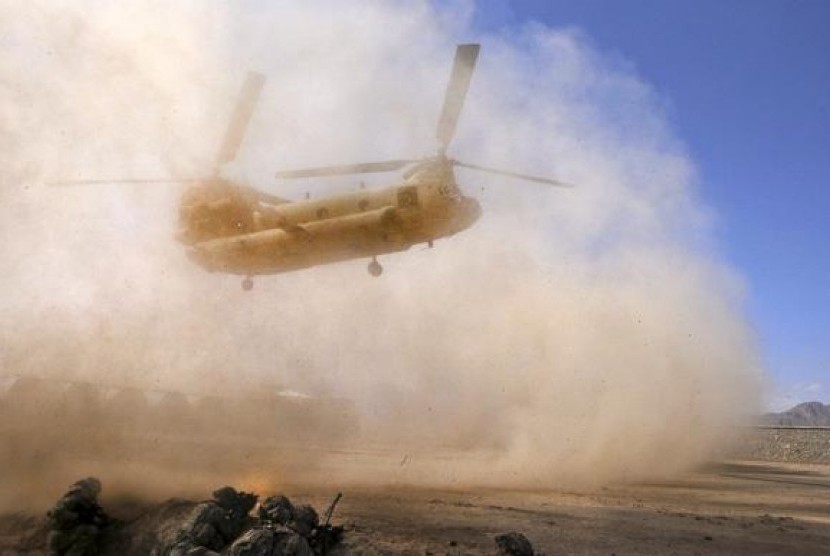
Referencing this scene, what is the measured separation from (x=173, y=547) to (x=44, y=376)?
52.8 ft

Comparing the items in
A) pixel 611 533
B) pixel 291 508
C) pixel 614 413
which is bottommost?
pixel 611 533

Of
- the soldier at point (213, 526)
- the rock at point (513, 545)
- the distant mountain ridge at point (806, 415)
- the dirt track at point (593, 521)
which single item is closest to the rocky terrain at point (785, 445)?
the dirt track at point (593, 521)

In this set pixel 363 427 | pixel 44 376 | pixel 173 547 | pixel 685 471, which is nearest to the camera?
pixel 173 547

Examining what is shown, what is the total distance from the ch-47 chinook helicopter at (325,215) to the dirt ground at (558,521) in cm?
703

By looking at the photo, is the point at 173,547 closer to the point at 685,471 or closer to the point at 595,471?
the point at 595,471

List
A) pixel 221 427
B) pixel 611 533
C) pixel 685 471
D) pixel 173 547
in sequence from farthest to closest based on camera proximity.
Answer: pixel 221 427
pixel 685 471
pixel 611 533
pixel 173 547

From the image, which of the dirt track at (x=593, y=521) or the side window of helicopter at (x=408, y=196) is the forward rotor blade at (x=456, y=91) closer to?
the side window of helicopter at (x=408, y=196)

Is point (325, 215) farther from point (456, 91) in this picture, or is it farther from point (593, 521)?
point (593, 521)

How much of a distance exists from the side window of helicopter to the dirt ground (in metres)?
7.79

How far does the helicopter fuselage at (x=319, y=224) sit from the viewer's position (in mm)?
17109

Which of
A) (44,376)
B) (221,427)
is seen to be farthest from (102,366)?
(221,427)

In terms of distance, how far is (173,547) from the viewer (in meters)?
12.1

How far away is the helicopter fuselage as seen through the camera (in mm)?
17109

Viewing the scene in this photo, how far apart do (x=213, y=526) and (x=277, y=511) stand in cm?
130
